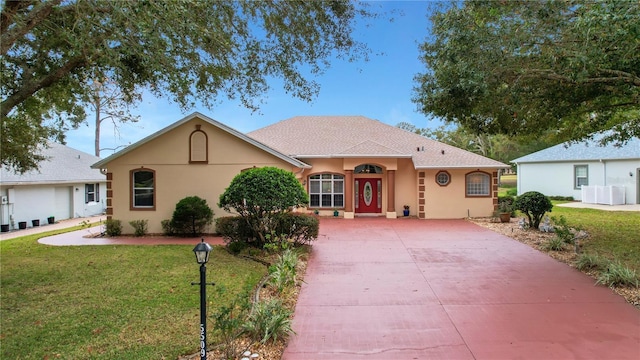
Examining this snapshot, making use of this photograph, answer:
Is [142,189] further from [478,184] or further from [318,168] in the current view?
[478,184]

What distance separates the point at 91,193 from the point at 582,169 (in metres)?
33.1

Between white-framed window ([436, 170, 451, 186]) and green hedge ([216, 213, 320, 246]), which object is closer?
green hedge ([216, 213, 320, 246])

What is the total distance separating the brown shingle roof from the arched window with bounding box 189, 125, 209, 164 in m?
4.98

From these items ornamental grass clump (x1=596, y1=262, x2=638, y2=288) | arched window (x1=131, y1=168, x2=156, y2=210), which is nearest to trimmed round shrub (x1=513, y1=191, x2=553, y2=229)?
ornamental grass clump (x1=596, y1=262, x2=638, y2=288)

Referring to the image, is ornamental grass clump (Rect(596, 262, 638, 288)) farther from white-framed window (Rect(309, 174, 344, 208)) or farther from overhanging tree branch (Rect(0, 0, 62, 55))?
white-framed window (Rect(309, 174, 344, 208))

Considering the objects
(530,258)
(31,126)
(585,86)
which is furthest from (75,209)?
(585,86)

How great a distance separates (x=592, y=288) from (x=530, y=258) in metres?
2.49

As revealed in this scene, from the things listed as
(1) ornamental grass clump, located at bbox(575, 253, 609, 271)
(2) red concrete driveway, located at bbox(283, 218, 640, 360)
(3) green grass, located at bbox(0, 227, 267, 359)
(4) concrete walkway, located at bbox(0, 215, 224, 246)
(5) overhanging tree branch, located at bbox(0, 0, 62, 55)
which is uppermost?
(5) overhanging tree branch, located at bbox(0, 0, 62, 55)

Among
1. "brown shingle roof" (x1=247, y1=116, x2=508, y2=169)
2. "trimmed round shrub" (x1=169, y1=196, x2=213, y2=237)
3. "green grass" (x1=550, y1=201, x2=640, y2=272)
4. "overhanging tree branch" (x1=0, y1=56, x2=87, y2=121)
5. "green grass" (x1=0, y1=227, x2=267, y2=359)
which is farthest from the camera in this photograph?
"brown shingle roof" (x1=247, y1=116, x2=508, y2=169)

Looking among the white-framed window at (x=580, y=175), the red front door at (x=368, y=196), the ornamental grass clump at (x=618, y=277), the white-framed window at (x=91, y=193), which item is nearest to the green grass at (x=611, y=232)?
the ornamental grass clump at (x=618, y=277)

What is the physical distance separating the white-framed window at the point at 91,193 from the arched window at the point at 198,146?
13.9 meters

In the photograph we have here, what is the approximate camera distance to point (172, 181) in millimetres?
13719

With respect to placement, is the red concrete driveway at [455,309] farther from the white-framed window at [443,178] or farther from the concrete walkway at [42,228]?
the concrete walkway at [42,228]

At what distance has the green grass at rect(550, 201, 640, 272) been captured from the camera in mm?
8867
